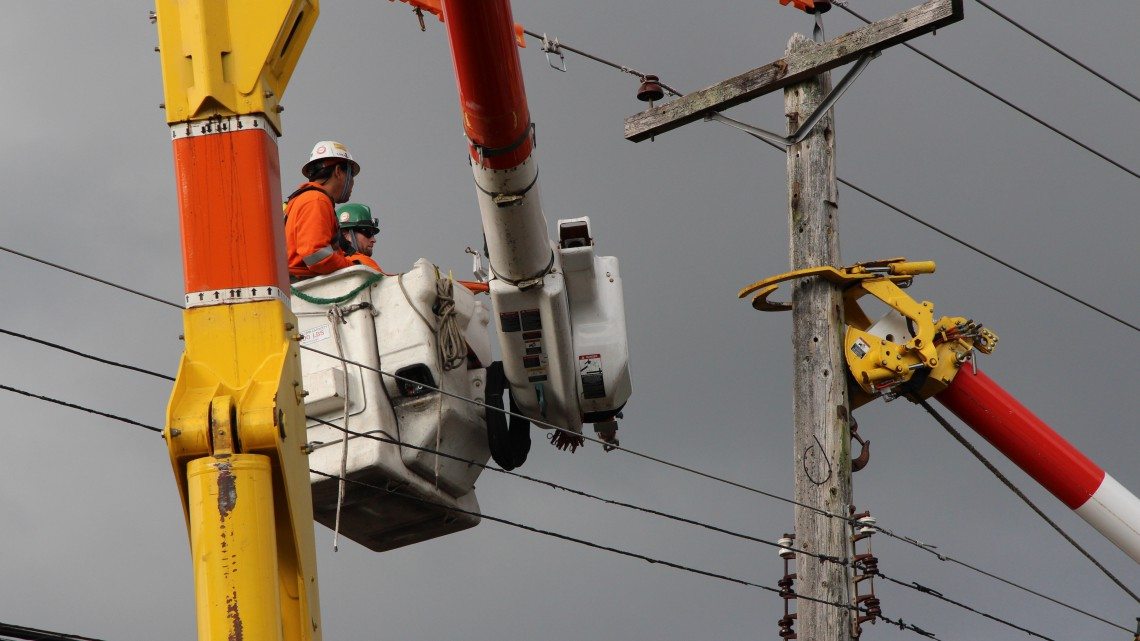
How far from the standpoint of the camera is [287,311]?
7.91 m

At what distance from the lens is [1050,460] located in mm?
12672

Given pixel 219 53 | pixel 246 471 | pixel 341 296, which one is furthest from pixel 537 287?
pixel 246 471

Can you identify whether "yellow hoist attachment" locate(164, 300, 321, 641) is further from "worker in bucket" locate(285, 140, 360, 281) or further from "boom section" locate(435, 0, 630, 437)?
"worker in bucket" locate(285, 140, 360, 281)

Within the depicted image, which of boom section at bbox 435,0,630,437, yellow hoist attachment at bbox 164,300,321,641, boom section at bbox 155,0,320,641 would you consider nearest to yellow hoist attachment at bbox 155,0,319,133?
boom section at bbox 155,0,320,641

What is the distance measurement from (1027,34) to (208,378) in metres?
8.97

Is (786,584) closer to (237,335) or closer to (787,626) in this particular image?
(787,626)

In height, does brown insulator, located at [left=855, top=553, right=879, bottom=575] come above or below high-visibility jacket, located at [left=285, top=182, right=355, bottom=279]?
below

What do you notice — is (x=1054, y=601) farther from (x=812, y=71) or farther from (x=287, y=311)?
(x=287, y=311)

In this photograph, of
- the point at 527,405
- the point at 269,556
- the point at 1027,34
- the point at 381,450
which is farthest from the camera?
the point at 1027,34

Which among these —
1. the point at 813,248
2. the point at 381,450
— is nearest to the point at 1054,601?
the point at 813,248

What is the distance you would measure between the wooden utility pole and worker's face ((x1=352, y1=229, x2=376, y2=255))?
1991 mm

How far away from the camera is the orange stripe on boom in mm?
7859

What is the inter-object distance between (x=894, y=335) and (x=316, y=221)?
3583 mm

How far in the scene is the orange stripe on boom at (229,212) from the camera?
25.8 feet
